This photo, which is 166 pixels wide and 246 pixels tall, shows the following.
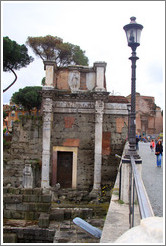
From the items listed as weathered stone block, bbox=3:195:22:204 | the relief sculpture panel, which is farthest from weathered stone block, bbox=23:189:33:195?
the relief sculpture panel

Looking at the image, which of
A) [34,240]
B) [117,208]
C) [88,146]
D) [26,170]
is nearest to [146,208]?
[117,208]

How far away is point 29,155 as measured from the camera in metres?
13.0

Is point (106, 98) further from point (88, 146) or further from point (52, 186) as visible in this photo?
point (52, 186)

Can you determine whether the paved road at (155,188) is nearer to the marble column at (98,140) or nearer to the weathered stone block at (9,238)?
the marble column at (98,140)

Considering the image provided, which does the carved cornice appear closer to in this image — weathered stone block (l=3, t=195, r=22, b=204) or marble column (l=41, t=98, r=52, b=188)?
marble column (l=41, t=98, r=52, b=188)

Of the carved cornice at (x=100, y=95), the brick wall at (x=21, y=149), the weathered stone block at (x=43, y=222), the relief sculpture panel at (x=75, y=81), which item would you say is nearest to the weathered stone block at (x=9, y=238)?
the weathered stone block at (x=43, y=222)

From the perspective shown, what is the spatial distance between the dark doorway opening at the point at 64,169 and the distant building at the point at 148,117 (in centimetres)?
2896

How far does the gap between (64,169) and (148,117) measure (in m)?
30.7

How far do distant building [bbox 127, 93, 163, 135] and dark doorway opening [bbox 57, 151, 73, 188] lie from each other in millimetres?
28959

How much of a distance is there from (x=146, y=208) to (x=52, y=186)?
11020 mm

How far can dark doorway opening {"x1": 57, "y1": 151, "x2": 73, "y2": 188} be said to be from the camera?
12.6m

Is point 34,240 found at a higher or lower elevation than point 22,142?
lower

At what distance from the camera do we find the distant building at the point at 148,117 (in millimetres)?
40406

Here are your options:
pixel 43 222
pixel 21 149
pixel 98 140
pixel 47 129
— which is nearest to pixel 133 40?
pixel 43 222
